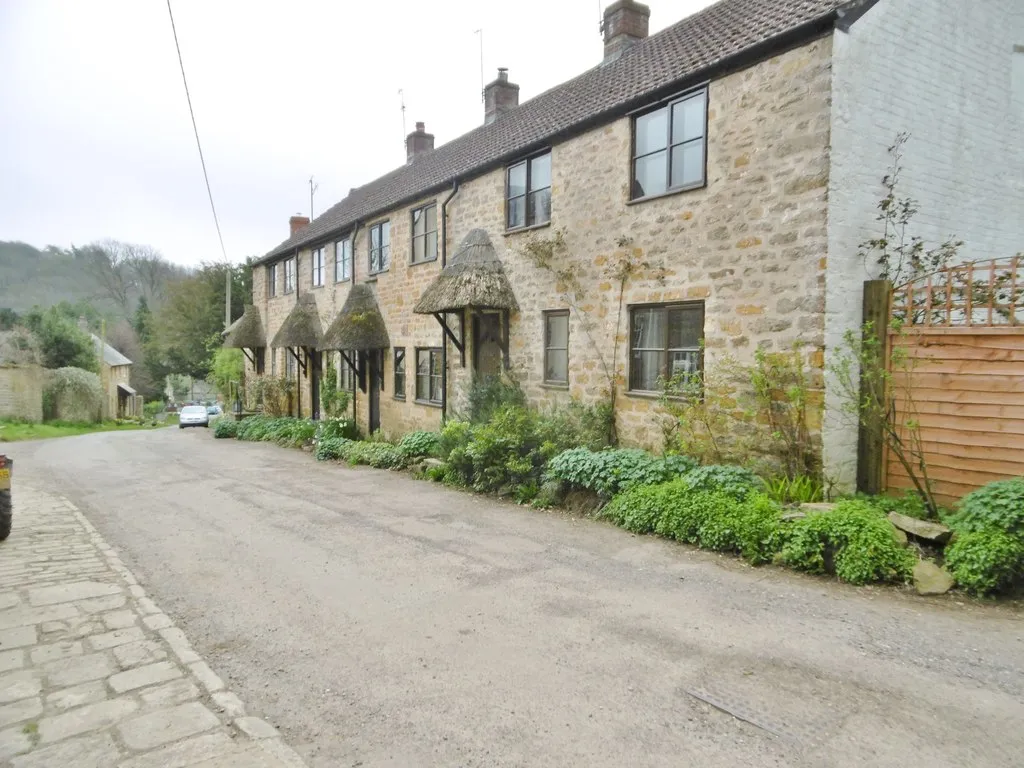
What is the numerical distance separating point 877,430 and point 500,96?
14.4 meters

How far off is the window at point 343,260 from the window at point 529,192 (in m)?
8.38

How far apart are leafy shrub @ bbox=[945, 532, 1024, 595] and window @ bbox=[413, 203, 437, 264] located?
498 inches

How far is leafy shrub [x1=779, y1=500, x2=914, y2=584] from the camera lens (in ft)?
18.5

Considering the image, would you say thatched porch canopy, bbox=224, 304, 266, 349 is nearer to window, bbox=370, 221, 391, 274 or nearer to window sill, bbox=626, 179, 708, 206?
window, bbox=370, 221, 391, 274

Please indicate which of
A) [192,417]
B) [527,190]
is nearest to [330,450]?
[527,190]

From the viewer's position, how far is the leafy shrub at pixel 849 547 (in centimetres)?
564

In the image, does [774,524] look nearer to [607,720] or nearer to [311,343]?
[607,720]

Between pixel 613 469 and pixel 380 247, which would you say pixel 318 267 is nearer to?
pixel 380 247

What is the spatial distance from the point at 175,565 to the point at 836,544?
272 inches

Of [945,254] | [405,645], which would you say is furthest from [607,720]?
[945,254]

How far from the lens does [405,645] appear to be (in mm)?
4609

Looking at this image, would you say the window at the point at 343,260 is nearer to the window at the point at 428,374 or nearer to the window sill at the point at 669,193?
the window at the point at 428,374

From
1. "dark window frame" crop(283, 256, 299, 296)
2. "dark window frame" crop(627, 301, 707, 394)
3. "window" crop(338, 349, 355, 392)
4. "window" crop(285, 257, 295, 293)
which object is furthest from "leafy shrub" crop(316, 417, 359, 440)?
"dark window frame" crop(627, 301, 707, 394)

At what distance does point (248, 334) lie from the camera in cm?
2717
